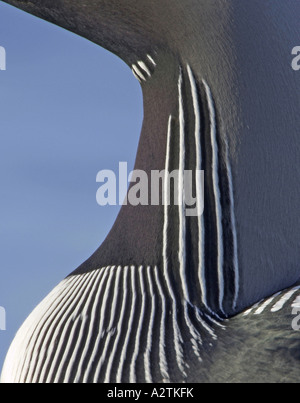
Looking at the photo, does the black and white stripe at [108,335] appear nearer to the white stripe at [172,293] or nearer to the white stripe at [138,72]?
the white stripe at [172,293]

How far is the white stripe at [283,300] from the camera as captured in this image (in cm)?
232

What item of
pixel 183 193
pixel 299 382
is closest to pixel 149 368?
pixel 299 382

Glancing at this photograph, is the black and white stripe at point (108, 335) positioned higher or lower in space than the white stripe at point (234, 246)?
lower

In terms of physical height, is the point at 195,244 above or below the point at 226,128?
below

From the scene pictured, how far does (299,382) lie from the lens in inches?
82.4

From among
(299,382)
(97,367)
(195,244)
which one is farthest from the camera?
(195,244)

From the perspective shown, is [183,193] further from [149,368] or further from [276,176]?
[149,368]

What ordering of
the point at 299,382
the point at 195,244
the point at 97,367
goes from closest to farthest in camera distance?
the point at 299,382 < the point at 97,367 < the point at 195,244
